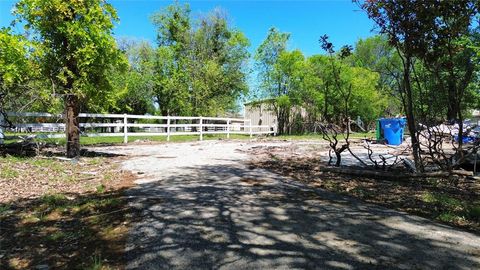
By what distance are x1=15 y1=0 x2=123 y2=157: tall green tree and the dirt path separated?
13.6 ft

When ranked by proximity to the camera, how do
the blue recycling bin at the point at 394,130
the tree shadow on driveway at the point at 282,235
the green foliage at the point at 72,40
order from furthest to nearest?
the blue recycling bin at the point at 394,130 < the green foliage at the point at 72,40 < the tree shadow on driveway at the point at 282,235

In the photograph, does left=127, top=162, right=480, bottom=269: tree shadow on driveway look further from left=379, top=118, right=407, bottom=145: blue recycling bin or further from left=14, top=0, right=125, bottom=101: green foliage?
left=379, top=118, right=407, bottom=145: blue recycling bin

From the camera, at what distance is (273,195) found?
237 inches

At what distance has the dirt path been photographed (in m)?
3.38

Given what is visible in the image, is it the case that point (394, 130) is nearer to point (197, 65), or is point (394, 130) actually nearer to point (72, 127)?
point (72, 127)

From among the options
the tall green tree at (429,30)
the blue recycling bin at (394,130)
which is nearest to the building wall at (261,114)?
the blue recycling bin at (394,130)

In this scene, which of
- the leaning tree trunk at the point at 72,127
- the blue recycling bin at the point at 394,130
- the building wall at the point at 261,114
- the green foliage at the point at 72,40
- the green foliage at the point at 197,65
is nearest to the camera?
the green foliage at the point at 72,40

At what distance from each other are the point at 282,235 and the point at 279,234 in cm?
5

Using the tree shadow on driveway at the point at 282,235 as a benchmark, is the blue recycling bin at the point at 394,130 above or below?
above

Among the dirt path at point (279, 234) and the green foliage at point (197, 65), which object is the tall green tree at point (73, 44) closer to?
the dirt path at point (279, 234)

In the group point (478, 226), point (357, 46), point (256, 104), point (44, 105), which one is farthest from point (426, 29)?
point (357, 46)

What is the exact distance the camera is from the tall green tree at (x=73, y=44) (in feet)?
28.9

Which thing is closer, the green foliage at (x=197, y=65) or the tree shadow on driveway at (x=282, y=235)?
the tree shadow on driveway at (x=282, y=235)

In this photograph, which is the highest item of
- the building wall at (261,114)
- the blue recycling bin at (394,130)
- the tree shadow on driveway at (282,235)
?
the building wall at (261,114)
